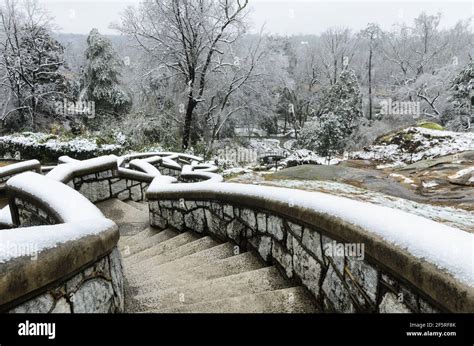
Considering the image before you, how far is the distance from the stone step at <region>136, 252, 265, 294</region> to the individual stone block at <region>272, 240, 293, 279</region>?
0.32 metres

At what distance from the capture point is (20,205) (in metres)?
3.97

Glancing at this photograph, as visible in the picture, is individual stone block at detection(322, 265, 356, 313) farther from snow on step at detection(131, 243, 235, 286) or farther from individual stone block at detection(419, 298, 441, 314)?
snow on step at detection(131, 243, 235, 286)

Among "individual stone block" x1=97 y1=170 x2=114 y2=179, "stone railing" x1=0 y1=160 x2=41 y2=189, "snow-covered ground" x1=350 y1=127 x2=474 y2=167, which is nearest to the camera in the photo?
"individual stone block" x1=97 y1=170 x2=114 y2=179

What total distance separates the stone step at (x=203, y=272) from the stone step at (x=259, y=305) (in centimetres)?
60

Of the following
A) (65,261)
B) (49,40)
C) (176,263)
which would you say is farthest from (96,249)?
(49,40)

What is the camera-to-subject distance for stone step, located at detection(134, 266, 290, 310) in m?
2.80

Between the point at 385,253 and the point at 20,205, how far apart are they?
4000mm

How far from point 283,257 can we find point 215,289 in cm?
73

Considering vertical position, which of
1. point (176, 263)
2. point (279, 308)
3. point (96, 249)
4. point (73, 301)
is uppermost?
point (96, 249)

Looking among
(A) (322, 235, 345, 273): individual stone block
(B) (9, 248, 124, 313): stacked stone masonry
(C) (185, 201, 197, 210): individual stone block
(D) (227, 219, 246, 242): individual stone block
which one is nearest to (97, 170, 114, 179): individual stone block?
(C) (185, 201, 197, 210): individual stone block

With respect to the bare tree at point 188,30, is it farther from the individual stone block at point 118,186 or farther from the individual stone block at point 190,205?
the individual stone block at point 190,205

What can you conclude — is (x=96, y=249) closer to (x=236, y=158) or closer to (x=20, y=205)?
(x=20, y=205)

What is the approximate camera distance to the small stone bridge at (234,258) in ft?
5.27

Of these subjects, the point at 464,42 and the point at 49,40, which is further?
the point at 464,42
